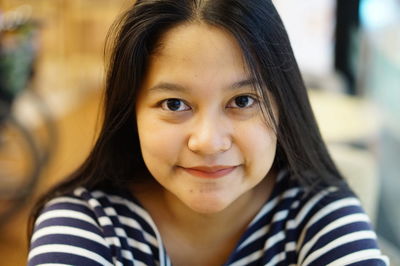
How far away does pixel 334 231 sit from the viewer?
0.96 metres

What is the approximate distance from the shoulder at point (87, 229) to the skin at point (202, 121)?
0.45ft

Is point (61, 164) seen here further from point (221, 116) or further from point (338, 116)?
point (221, 116)

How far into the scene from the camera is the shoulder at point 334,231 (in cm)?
93

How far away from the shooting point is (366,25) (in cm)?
307

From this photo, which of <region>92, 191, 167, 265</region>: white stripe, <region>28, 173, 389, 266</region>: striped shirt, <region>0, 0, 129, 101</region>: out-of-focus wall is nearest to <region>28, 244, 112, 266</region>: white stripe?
<region>28, 173, 389, 266</region>: striped shirt

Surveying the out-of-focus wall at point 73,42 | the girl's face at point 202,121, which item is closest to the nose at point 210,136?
the girl's face at point 202,121

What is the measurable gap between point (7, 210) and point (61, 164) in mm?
731

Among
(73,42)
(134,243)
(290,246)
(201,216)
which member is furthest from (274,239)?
(73,42)

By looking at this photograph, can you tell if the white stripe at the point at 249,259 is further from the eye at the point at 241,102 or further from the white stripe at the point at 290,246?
the eye at the point at 241,102

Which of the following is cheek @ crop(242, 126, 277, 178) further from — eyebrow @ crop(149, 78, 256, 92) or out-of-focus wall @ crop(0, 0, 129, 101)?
out-of-focus wall @ crop(0, 0, 129, 101)

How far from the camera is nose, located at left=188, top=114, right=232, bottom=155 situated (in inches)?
32.6

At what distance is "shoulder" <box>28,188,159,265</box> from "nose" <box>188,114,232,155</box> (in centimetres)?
23

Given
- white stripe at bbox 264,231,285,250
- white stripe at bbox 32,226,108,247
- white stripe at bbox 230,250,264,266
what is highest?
white stripe at bbox 32,226,108,247

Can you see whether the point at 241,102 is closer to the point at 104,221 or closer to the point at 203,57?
the point at 203,57
